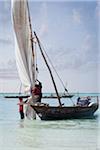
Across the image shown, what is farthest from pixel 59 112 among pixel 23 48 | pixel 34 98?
pixel 23 48

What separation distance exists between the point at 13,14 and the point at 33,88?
643 millimetres

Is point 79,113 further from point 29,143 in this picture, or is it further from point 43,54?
point 29,143

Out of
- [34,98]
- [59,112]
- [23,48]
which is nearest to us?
[23,48]

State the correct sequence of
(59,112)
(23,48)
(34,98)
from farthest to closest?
1. (59,112)
2. (34,98)
3. (23,48)

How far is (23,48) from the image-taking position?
11.3 ft

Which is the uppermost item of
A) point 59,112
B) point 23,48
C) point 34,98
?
point 23,48

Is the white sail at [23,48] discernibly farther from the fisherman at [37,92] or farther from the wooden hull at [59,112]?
the wooden hull at [59,112]

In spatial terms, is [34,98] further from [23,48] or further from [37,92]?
[23,48]

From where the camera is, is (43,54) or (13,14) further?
(43,54)

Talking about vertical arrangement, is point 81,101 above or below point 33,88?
below

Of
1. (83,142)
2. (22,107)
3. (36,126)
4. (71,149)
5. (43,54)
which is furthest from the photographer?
(22,107)

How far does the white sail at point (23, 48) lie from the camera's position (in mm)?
3300

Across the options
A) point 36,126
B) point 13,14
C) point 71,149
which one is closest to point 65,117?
point 36,126

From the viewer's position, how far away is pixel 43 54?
12.3 feet
